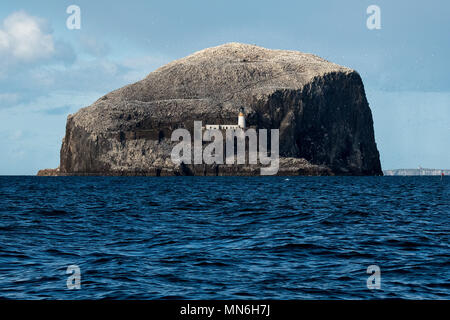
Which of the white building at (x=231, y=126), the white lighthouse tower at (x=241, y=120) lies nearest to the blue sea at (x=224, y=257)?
the white building at (x=231, y=126)

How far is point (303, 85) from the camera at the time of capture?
571ft

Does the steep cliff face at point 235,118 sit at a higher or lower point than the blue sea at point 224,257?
higher

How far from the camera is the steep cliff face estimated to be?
16188 cm

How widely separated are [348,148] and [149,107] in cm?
6781

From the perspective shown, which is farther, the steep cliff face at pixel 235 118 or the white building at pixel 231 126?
the steep cliff face at pixel 235 118

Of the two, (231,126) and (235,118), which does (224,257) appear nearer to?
(231,126)

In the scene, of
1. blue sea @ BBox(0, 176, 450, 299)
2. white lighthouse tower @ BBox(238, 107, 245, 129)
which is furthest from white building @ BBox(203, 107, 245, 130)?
blue sea @ BBox(0, 176, 450, 299)

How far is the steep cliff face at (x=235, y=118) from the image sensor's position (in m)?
162

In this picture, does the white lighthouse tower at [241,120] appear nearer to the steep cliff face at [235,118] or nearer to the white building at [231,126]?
the white building at [231,126]

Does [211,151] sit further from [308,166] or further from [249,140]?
[308,166]

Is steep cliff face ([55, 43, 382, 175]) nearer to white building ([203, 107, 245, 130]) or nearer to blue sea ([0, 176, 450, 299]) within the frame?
white building ([203, 107, 245, 130])

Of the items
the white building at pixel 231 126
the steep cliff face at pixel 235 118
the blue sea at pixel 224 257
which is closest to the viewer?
the blue sea at pixel 224 257
